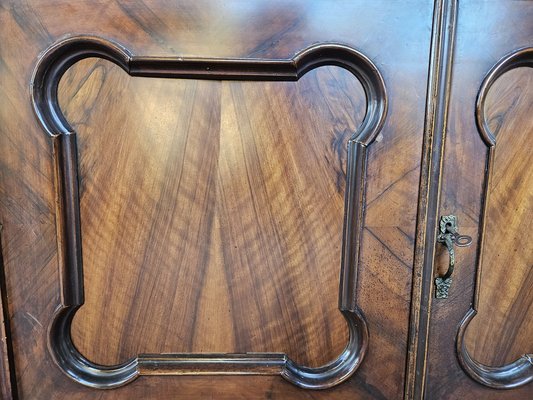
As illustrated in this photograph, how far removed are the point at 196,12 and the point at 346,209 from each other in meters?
0.27

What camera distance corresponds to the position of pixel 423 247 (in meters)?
0.42

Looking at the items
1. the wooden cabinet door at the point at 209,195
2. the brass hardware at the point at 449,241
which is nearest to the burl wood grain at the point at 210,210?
the wooden cabinet door at the point at 209,195

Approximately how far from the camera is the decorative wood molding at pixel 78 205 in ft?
1.26

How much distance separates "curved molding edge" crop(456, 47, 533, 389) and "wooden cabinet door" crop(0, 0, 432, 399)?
67mm

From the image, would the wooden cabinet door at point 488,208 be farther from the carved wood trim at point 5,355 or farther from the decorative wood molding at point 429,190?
the carved wood trim at point 5,355

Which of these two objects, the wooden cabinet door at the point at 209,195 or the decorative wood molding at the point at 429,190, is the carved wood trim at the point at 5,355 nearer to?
the wooden cabinet door at the point at 209,195

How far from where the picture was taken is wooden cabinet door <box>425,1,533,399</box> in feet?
1.29

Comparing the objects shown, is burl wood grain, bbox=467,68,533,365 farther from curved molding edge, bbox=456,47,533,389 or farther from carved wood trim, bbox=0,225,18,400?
carved wood trim, bbox=0,225,18,400

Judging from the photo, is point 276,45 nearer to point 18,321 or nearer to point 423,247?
point 423,247

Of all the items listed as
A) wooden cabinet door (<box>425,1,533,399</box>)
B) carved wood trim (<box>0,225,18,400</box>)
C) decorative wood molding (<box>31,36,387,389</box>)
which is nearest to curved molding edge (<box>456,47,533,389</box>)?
wooden cabinet door (<box>425,1,533,399</box>)

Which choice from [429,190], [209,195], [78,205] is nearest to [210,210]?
[209,195]

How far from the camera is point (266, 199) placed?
1.36ft

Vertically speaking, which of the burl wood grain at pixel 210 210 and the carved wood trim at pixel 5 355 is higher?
the burl wood grain at pixel 210 210

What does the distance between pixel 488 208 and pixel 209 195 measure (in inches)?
12.7
